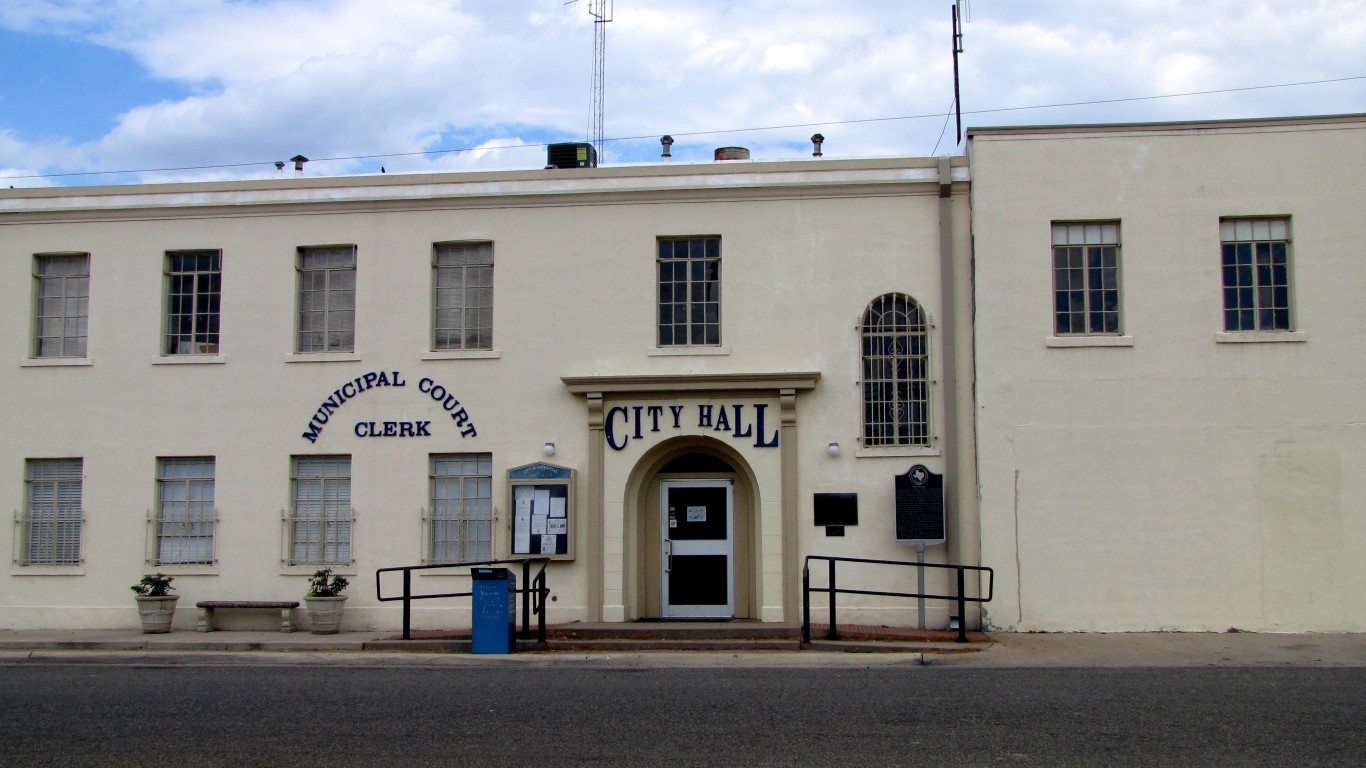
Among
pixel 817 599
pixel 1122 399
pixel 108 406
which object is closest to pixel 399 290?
pixel 108 406

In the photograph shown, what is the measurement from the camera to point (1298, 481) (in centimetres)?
1605

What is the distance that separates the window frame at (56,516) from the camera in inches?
704

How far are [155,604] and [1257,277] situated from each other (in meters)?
14.7

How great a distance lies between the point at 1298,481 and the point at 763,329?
685 cm

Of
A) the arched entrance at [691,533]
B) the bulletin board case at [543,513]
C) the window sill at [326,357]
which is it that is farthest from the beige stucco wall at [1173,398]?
the window sill at [326,357]

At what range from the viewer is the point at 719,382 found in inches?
664

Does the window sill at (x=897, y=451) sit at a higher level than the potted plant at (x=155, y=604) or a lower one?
higher

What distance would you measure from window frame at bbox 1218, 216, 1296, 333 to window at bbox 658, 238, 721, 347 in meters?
6.41

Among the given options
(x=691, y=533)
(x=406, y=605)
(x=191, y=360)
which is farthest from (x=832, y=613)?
(x=191, y=360)

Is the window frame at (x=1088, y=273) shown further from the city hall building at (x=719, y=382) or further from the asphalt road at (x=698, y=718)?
the asphalt road at (x=698, y=718)

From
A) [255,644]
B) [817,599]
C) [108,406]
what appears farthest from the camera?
[108,406]

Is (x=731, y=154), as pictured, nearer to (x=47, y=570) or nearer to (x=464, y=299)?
(x=464, y=299)

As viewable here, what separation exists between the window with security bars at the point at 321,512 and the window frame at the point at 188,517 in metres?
1.12

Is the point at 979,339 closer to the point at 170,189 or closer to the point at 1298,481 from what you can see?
the point at 1298,481
